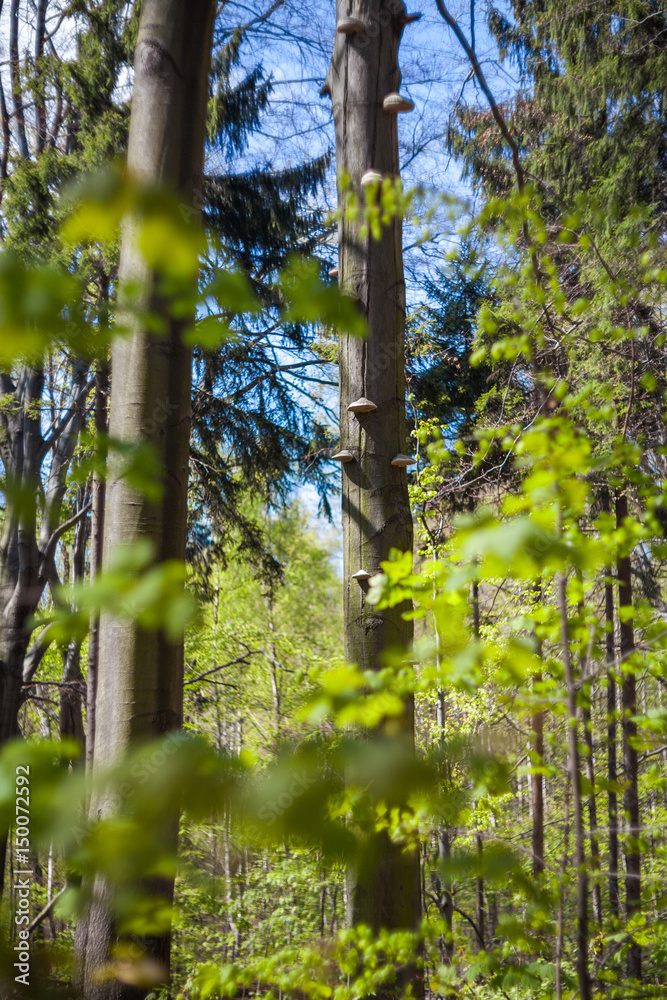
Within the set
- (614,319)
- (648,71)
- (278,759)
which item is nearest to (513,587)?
(614,319)

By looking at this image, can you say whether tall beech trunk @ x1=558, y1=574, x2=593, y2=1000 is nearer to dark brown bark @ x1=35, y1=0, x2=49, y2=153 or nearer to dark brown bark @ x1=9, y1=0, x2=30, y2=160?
dark brown bark @ x1=35, y1=0, x2=49, y2=153

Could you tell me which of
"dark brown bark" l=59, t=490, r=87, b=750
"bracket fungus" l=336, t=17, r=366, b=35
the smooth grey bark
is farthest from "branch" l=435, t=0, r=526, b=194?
"dark brown bark" l=59, t=490, r=87, b=750

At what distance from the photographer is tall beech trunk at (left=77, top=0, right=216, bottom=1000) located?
2.02 meters

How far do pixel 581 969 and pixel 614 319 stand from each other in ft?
13.2

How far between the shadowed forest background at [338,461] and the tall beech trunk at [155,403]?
0.01m

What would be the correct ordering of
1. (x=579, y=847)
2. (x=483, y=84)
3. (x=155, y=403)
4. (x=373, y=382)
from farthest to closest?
(x=373, y=382) < (x=155, y=403) < (x=483, y=84) < (x=579, y=847)

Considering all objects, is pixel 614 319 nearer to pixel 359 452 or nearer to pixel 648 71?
pixel 648 71

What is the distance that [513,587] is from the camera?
7273mm

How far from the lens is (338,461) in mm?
2670

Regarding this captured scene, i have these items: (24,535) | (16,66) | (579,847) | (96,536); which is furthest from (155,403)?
(16,66)

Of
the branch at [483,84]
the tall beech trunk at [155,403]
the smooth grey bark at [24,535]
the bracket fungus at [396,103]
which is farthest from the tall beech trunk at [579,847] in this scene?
the smooth grey bark at [24,535]

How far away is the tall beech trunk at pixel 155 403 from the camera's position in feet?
6.63

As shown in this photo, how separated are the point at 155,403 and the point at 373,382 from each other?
823mm

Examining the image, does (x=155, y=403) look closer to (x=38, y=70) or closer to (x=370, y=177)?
(x=370, y=177)
